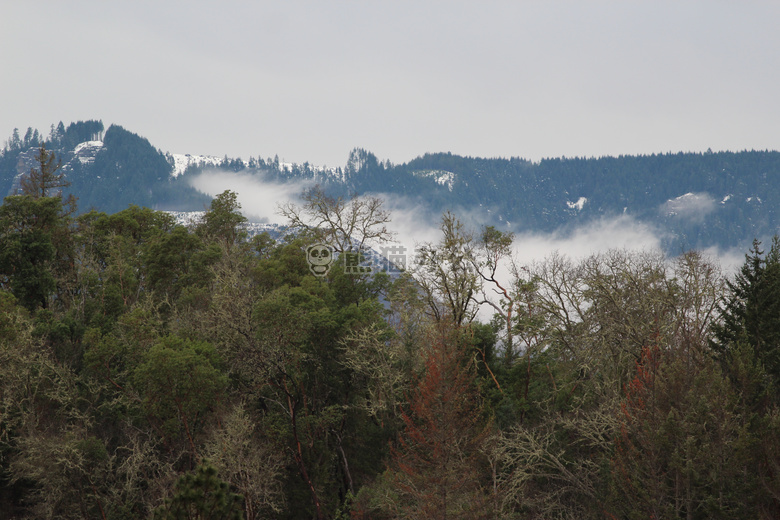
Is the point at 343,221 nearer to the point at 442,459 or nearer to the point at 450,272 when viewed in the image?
the point at 450,272

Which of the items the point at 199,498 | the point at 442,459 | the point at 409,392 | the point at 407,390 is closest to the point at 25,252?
the point at 407,390

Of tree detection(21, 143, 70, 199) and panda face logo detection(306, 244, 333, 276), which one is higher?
tree detection(21, 143, 70, 199)

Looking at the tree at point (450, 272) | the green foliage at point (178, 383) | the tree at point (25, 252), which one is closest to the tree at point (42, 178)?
the tree at point (25, 252)

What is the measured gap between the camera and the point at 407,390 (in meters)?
29.8

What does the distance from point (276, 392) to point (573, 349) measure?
1282 cm

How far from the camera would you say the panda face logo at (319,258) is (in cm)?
3758

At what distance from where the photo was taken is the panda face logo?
3758 cm

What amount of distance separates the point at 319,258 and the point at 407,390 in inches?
470

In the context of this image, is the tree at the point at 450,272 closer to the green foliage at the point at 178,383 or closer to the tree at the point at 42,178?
the green foliage at the point at 178,383

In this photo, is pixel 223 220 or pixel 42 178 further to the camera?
pixel 42 178

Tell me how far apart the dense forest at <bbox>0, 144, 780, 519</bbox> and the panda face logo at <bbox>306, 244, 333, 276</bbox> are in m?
0.73

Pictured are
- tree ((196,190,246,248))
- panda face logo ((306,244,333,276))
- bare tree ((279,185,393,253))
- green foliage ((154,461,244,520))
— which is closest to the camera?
green foliage ((154,461,244,520))

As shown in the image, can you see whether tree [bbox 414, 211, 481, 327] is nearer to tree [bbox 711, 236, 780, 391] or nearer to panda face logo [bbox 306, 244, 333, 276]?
panda face logo [bbox 306, 244, 333, 276]

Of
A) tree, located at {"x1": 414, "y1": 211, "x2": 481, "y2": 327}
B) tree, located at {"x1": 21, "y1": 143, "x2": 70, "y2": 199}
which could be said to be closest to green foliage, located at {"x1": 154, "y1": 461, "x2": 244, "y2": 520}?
tree, located at {"x1": 414, "y1": 211, "x2": 481, "y2": 327}
